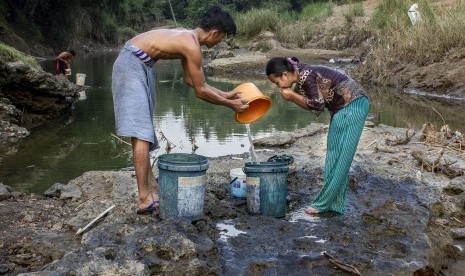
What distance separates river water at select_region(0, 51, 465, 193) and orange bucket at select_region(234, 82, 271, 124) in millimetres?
2753

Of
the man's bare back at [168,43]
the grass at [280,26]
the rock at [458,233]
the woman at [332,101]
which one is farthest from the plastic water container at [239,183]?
the grass at [280,26]

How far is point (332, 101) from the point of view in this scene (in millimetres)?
5113

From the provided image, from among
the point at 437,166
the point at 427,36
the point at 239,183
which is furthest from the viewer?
the point at 427,36

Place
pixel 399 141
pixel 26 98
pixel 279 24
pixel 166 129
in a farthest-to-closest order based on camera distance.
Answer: pixel 279 24 < pixel 26 98 < pixel 166 129 < pixel 399 141

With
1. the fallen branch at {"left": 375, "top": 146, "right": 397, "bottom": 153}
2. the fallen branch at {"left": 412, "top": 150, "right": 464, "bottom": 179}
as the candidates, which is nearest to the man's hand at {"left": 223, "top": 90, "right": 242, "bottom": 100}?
the fallen branch at {"left": 412, "top": 150, "right": 464, "bottom": 179}

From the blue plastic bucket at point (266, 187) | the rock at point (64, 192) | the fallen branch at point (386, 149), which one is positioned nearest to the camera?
the blue plastic bucket at point (266, 187)

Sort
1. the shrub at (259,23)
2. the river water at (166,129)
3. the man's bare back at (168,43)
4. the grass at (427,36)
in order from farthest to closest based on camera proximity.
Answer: the shrub at (259,23) → the grass at (427,36) → the river water at (166,129) → the man's bare back at (168,43)

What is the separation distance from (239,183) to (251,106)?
0.74m

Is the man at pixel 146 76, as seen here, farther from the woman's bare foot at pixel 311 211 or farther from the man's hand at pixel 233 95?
the woman's bare foot at pixel 311 211

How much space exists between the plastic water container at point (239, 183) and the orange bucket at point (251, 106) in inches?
20.1

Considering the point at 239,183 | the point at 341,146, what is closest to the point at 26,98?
the point at 239,183

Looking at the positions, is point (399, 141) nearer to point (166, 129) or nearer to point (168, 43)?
point (166, 129)

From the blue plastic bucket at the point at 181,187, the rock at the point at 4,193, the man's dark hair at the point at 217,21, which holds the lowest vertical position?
the rock at the point at 4,193

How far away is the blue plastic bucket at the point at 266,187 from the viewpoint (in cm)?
489
